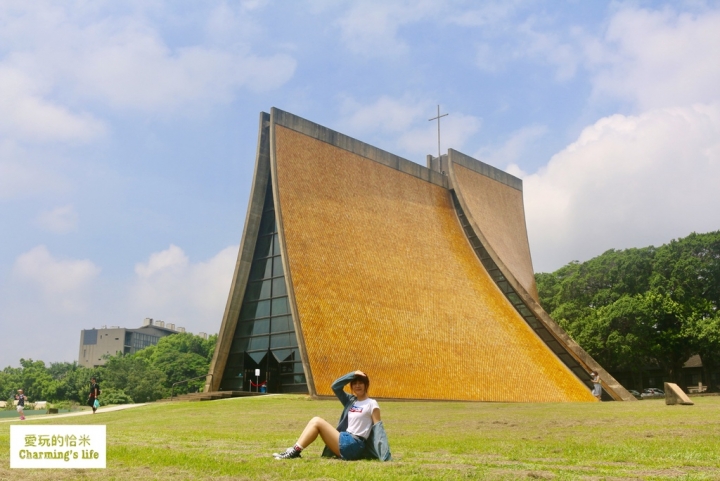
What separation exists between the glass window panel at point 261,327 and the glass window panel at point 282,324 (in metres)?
0.29

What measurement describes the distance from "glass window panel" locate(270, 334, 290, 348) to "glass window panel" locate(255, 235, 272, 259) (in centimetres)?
305

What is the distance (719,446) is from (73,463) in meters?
6.68

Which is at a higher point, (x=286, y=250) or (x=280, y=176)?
(x=280, y=176)

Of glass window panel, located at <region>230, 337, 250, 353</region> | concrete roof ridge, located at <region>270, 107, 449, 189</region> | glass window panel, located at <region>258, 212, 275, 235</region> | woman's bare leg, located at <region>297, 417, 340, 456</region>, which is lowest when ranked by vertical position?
woman's bare leg, located at <region>297, 417, 340, 456</region>

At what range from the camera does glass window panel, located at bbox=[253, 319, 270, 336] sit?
2405 cm

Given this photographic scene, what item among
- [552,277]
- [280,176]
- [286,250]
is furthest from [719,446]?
[552,277]

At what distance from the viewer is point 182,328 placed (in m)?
106

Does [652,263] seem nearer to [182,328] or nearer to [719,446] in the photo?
[719,446]

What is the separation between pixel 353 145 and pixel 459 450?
20.7m

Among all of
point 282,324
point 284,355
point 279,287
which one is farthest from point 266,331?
point 279,287

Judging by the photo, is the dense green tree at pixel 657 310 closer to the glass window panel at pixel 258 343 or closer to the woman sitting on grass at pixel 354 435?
the glass window panel at pixel 258 343

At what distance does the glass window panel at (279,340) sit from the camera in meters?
23.2

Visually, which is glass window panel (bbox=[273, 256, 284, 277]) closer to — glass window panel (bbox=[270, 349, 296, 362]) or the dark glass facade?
the dark glass facade

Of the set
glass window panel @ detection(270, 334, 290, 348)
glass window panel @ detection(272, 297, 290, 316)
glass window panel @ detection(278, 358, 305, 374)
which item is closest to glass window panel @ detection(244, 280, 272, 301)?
glass window panel @ detection(272, 297, 290, 316)
